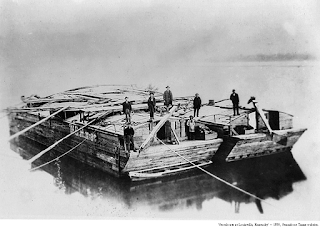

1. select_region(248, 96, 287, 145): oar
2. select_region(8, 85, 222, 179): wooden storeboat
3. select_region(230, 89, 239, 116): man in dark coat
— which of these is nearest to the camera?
select_region(8, 85, 222, 179): wooden storeboat

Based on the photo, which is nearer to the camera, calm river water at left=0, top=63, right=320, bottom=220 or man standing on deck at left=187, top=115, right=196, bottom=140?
calm river water at left=0, top=63, right=320, bottom=220

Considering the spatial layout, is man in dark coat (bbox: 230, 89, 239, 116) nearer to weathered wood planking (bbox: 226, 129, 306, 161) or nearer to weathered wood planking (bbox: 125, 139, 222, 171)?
weathered wood planking (bbox: 226, 129, 306, 161)

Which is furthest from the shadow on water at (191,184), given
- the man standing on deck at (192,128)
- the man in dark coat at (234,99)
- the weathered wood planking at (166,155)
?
the man in dark coat at (234,99)

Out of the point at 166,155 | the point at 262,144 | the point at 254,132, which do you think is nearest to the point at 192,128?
the point at 166,155

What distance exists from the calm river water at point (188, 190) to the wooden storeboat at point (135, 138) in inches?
26.7

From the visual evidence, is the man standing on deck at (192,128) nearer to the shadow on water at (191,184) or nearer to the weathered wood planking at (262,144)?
the shadow on water at (191,184)

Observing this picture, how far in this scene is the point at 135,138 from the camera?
1828 centimetres

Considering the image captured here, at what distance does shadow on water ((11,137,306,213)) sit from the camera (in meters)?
16.6

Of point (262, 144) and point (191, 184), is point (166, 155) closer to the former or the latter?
point (191, 184)

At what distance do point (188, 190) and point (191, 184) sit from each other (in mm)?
597

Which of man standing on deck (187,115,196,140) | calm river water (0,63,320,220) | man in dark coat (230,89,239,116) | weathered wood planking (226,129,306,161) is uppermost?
man in dark coat (230,89,239,116)

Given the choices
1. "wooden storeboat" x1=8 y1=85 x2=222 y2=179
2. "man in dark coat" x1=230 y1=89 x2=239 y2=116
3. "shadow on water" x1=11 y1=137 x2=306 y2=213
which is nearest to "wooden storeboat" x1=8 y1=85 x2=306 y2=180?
"wooden storeboat" x1=8 y1=85 x2=222 y2=179

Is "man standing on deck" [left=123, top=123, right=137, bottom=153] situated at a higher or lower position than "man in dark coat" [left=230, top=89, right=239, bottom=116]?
lower
